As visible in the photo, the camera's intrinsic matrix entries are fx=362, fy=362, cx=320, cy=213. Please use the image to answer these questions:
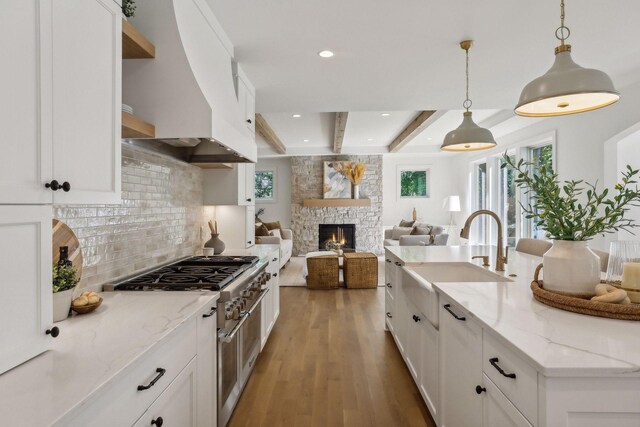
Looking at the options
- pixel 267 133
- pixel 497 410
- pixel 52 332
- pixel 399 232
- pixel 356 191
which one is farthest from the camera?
pixel 356 191

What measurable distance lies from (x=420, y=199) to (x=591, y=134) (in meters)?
5.21

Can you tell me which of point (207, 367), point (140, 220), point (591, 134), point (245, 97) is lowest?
point (207, 367)

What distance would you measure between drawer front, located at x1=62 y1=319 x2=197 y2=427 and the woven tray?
1398 mm

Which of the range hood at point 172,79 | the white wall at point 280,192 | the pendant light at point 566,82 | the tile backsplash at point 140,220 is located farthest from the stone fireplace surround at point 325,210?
the pendant light at point 566,82

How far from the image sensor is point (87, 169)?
1224mm

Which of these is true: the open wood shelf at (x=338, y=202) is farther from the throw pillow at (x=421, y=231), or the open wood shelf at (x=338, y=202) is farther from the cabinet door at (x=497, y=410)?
the cabinet door at (x=497, y=410)

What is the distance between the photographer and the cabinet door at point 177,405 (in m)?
1.15

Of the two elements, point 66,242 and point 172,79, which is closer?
point 66,242

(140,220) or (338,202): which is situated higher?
(338,202)

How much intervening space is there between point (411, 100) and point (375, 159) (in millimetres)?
4927

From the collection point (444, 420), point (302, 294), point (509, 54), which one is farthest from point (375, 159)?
point (444, 420)

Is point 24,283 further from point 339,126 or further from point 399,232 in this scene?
point 399,232

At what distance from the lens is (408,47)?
9.03 feet

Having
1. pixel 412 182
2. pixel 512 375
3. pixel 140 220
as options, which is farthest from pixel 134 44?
pixel 412 182
